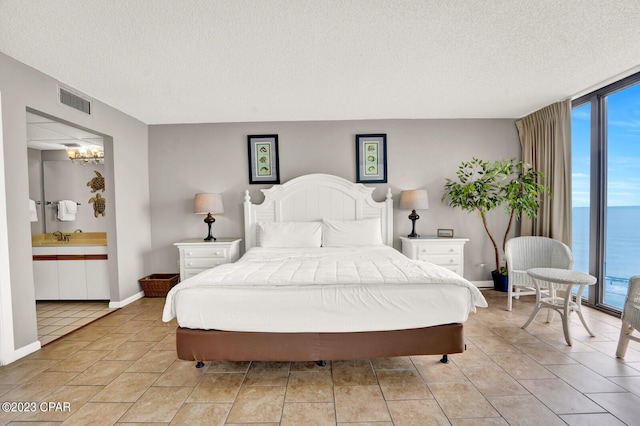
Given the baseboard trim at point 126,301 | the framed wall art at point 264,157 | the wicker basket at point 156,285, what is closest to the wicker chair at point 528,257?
the framed wall art at point 264,157

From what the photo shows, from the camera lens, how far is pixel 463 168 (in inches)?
170

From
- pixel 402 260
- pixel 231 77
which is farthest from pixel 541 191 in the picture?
pixel 231 77

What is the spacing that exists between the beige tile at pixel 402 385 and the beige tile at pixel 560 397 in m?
0.70

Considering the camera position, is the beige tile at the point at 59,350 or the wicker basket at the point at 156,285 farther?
the wicker basket at the point at 156,285

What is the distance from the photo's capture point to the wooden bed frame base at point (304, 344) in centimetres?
206

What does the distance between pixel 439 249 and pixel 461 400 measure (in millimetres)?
2285

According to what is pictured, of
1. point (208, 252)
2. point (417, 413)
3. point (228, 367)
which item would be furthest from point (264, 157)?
point (417, 413)

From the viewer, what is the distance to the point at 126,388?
2041 mm

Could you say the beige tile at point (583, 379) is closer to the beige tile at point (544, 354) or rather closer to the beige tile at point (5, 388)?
the beige tile at point (544, 354)

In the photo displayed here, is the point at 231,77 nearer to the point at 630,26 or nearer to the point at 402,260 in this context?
the point at 402,260

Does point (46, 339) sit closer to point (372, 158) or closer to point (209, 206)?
point (209, 206)

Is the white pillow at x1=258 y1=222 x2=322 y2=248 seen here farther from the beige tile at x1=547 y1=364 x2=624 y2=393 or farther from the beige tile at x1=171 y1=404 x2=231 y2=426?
the beige tile at x1=547 y1=364 x2=624 y2=393

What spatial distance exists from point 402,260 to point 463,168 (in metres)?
2.27

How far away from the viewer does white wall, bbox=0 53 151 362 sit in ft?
7.94
